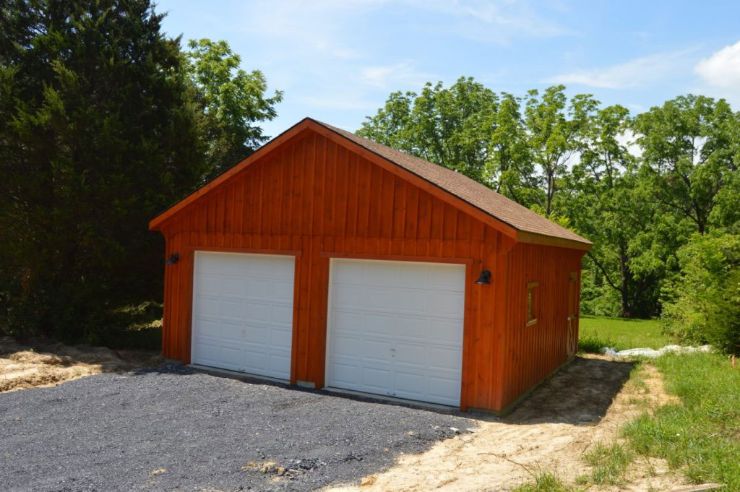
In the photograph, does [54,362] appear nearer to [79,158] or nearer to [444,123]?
[79,158]

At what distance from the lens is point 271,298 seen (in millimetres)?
10648

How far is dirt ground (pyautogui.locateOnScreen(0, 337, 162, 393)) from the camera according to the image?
9867 millimetres

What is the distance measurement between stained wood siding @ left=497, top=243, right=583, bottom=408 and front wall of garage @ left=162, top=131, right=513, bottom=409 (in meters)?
0.39

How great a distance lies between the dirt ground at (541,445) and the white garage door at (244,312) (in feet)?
13.4

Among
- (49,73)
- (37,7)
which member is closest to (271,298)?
(49,73)

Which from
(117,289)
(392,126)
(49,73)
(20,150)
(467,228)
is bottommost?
(117,289)

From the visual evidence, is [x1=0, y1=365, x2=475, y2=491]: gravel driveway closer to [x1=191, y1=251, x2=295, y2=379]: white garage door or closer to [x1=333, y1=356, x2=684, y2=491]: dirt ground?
[x1=333, y1=356, x2=684, y2=491]: dirt ground

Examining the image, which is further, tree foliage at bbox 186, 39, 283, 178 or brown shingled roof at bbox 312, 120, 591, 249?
tree foliage at bbox 186, 39, 283, 178

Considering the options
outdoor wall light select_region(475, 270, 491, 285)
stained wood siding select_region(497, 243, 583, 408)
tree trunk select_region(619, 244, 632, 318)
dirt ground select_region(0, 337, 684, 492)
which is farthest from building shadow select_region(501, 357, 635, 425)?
tree trunk select_region(619, 244, 632, 318)

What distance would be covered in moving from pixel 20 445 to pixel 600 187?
3144 centimetres

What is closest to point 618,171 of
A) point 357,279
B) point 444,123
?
point 444,123

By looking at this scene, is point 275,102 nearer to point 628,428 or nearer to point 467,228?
point 467,228

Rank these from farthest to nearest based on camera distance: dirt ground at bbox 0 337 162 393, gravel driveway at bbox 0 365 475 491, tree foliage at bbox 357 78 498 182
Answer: tree foliage at bbox 357 78 498 182
dirt ground at bbox 0 337 162 393
gravel driveway at bbox 0 365 475 491

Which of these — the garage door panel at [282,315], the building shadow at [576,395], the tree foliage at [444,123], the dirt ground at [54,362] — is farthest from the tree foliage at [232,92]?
the building shadow at [576,395]
